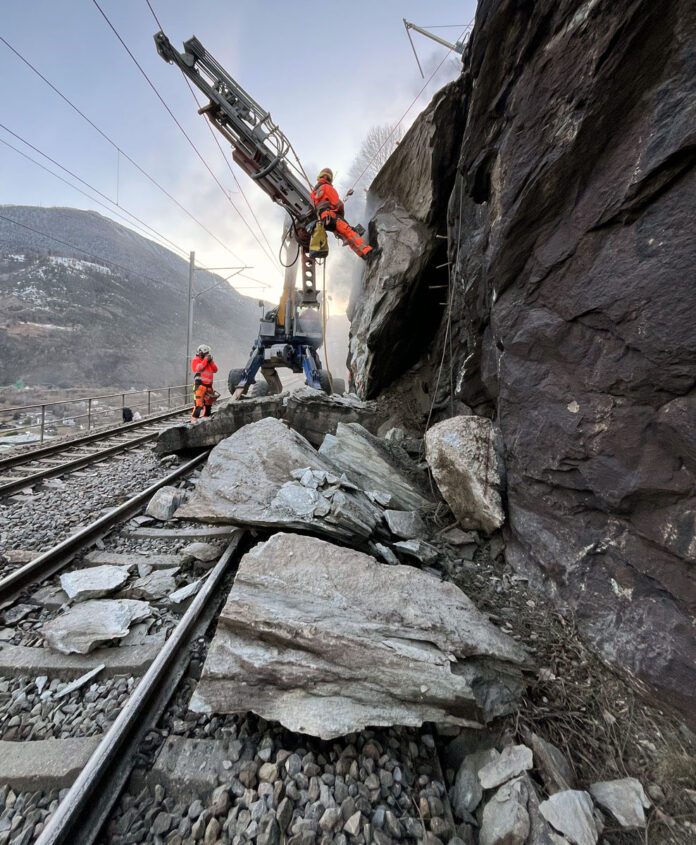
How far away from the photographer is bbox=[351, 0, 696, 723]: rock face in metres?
2.02

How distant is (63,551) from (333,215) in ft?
25.2

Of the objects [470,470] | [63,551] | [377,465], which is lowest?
[63,551]

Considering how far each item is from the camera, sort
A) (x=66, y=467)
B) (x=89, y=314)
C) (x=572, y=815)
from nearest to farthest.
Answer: (x=572, y=815)
(x=66, y=467)
(x=89, y=314)

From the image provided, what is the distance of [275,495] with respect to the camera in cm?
354

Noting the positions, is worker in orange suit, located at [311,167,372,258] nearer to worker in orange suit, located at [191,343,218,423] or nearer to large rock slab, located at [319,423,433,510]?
worker in orange suit, located at [191,343,218,423]

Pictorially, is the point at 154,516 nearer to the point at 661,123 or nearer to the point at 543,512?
the point at 543,512

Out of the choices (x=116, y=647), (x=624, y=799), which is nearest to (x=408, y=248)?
(x=116, y=647)

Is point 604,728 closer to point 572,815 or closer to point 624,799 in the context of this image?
point 624,799

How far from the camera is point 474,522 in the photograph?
12.1 feet

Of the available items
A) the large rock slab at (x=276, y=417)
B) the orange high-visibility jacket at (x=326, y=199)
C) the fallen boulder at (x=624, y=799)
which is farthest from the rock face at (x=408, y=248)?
the fallen boulder at (x=624, y=799)

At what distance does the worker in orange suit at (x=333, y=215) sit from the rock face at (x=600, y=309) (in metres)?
4.07

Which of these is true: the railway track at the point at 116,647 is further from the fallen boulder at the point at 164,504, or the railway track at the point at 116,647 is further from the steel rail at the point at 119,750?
the fallen boulder at the point at 164,504

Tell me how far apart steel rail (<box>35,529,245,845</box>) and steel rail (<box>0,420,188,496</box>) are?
15.3 ft

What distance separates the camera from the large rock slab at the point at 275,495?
3.18 meters
